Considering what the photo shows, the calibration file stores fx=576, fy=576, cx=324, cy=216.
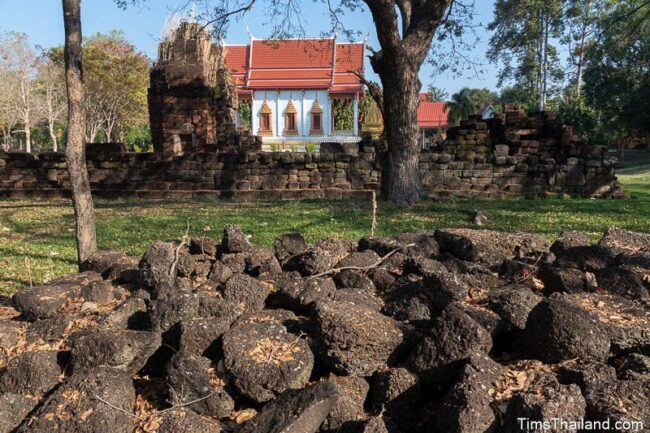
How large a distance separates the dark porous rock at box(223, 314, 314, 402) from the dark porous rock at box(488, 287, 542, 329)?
82 centimetres

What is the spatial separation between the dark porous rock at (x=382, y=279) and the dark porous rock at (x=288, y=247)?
652 mm

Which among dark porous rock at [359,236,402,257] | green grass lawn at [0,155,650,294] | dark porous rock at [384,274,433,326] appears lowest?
green grass lawn at [0,155,650,294]

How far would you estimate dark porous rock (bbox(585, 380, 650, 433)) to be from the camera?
1.75m

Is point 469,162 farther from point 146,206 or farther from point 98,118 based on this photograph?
Result: point 98,118

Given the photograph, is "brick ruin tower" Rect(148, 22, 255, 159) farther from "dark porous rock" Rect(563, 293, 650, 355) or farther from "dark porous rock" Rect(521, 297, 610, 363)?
"dark porous rock" Rect(521, 297, 610, 363)

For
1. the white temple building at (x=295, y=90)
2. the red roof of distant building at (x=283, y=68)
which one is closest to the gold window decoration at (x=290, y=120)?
the white temple building at (x=295, y=90)

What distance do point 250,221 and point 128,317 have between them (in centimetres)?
605

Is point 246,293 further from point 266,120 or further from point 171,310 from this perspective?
point 266,120

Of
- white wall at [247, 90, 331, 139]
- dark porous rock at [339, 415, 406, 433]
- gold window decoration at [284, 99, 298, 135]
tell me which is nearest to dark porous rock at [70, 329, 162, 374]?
dark porous rock at [339, 415, 406, 433]

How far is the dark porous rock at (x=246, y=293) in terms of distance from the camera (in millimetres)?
2744

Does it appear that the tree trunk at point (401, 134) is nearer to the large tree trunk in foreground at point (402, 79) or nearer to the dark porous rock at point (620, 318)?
the large tree trunk in foreground at point (402, 79)

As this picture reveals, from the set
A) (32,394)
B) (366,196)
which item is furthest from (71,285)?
(366,196)

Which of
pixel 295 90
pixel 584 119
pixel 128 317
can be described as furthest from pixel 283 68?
pixel 128 317

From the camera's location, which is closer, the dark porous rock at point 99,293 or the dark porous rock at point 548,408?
the dark porous rock at point 548,408
